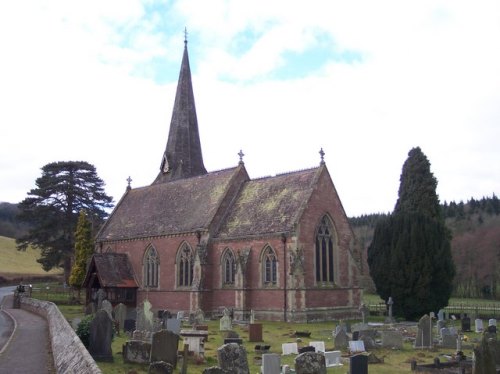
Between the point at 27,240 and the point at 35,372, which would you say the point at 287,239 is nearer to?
the point at 35,372

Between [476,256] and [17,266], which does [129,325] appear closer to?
[476,256]

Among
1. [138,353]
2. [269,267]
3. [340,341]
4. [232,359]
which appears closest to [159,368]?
[232,359]

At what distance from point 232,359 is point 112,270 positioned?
2832 centimetres

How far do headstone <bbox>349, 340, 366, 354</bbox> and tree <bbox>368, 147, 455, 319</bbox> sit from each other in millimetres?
13578

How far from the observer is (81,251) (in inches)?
1941

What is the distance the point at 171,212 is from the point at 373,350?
24.3m

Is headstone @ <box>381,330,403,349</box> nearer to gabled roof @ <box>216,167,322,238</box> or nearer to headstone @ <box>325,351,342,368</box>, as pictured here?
headstone @ <box>325,351,342,368</box>

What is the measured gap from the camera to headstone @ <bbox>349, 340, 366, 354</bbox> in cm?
1878

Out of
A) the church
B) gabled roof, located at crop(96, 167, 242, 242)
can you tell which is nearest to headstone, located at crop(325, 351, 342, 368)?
the church

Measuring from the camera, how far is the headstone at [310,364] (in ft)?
41.0

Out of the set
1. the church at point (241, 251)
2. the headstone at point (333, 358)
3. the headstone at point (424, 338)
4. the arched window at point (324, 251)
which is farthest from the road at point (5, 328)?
the arched window at point (324, 251)

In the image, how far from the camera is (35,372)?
1459 centimetres

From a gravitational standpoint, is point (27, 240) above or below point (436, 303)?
above

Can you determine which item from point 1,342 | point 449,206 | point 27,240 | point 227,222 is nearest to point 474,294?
point 449,206
